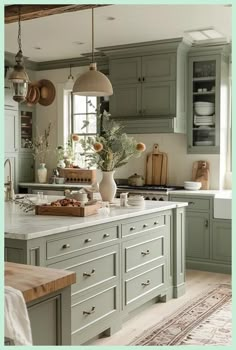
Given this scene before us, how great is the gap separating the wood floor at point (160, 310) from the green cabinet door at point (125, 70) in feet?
8.53

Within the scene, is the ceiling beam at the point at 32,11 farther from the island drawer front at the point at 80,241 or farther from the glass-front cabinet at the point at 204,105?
the glass-front cabinet at the point at 204,105

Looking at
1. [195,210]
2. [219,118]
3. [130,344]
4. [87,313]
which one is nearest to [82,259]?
[87,313]

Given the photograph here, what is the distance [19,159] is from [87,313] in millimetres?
4355

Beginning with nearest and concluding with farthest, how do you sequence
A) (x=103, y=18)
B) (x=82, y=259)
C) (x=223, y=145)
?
(x=82, y=259)
(x=103, y=18)
(x=223, y=145)

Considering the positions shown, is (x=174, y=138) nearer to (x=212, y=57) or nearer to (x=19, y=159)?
(x=212, y=57)

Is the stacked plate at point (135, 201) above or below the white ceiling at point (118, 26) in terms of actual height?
below

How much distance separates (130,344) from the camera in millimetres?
3422

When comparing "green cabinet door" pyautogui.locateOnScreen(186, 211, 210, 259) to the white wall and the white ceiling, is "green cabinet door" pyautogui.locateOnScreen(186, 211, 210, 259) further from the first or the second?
the white ceiling

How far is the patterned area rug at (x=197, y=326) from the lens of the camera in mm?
3500

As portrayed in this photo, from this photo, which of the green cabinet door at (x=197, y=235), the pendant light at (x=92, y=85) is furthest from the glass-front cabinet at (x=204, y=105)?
the pendant light at (x=92, y=85)

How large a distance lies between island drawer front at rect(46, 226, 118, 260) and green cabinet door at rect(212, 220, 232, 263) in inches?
91.3

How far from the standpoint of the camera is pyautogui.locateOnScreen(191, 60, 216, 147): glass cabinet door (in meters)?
6.12

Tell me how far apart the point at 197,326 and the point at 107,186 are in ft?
4.63

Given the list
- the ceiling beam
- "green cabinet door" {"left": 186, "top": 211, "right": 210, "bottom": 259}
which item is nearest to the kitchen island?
"green cabinet door" {"left": 186, "top": 211, "right": 210, "bottom": 259}
